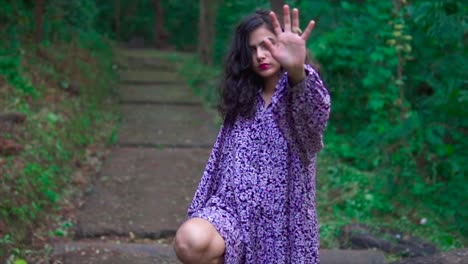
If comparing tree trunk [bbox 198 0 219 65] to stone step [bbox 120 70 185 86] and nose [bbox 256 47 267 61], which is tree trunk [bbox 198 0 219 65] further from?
nose [bbox 256 47 267 61]

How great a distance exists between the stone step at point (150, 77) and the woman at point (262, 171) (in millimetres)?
9295

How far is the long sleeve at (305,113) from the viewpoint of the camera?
2.46 meters

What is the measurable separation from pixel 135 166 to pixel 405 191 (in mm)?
2617

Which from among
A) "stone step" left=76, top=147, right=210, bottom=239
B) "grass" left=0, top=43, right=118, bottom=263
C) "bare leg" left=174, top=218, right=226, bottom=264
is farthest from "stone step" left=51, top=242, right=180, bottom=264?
"bare leg" left=174, top=218, right=226, bottom=264

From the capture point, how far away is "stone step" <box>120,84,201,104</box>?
33.0 ft

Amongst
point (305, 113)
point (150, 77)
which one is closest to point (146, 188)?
point (305, 113)

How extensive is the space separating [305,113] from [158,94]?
8.28 meters

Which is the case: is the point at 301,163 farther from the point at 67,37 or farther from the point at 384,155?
the point at 67,37

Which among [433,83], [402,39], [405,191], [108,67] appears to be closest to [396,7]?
[402,39]

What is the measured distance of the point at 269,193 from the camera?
265cm

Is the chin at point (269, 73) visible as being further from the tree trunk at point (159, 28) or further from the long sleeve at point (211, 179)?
the tree trunk at point (159, 28)

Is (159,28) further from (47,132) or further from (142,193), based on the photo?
(142,193)

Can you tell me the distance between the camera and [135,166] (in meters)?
6.39

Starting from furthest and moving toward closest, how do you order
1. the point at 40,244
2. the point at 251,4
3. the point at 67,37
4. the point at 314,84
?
1. the point at 67,37
2. the point at 251,4
3. the point at 40,244
4. the point at 314,84
